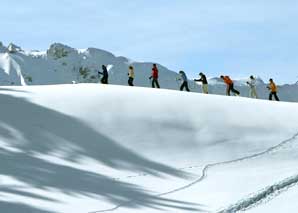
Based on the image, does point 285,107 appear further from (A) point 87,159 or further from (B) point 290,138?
(A) point 87,159

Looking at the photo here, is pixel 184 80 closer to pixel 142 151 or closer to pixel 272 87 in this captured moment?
pixel 272 87

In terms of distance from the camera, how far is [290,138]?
66.7 feet

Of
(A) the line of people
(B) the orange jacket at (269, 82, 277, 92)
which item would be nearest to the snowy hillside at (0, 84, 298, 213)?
(A) the line of people

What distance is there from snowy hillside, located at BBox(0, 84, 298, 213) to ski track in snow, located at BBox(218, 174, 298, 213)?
2cm

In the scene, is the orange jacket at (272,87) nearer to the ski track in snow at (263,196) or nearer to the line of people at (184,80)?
the line of people at (184,80)

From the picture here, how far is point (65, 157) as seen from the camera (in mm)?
17828

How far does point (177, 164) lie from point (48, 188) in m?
3.72

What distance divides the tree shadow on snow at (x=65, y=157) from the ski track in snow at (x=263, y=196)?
89 cm

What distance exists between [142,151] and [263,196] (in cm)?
421

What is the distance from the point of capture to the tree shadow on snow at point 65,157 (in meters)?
15.5

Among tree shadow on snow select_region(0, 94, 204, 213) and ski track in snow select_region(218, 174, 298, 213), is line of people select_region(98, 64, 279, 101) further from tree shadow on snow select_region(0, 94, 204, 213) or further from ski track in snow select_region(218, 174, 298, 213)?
ski track in snow select_region(218, 174, 298, 213)

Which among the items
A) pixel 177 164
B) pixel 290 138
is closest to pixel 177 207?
pixel 177 164

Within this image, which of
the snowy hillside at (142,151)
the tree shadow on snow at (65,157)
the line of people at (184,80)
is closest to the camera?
the snowy hillside at (142,151)

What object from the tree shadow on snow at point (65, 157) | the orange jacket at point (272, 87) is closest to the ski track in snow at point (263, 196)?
the tree shadow on snow at point (65, 157)
